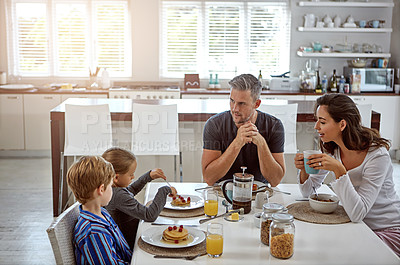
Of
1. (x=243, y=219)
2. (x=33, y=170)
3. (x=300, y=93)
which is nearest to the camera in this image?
(x=243, y=219)

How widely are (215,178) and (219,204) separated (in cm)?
36

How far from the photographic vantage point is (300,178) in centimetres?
259

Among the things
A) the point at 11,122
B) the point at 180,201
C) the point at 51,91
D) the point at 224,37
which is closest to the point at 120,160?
the point at 180,201

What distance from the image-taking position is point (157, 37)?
22.4 ft

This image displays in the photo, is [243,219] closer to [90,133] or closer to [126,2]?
[90,133]

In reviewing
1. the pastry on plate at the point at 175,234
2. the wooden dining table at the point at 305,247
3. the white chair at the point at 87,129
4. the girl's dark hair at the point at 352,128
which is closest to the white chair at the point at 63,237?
the wooden dining table at the point at 305,247

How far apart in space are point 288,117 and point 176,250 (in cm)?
256

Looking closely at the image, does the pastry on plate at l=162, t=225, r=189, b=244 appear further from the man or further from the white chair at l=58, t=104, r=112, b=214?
the white chair at l=58, t=104, r=112, b=214

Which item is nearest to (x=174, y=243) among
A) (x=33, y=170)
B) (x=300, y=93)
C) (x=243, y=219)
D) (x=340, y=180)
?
(x=243, y=219)

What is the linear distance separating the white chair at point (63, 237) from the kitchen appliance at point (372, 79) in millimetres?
5305

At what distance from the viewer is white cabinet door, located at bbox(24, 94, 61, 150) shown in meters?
6.28

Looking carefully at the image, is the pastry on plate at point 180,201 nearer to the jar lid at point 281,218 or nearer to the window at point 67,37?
the jar lid at point 281,218

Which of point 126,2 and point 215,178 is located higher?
point 126,2

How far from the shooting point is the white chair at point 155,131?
164 inches
